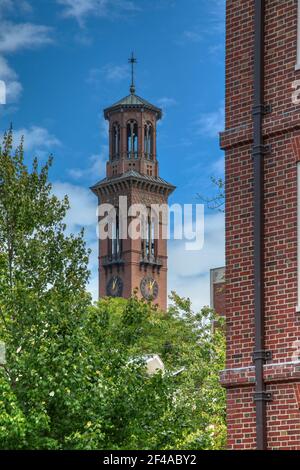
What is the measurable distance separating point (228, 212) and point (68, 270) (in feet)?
42.8

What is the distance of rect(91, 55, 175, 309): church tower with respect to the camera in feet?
459

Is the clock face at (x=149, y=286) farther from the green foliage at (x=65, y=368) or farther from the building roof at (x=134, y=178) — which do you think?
the green foliage at (x=65, y=368)

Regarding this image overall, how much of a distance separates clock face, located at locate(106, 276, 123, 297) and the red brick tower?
397 ft

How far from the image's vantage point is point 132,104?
15075 centimetres

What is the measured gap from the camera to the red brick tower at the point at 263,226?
14961mm

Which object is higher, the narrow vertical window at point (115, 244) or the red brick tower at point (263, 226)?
the narrow vertical window at point (115, 244)

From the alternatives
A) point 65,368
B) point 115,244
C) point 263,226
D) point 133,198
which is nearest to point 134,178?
point 133,198

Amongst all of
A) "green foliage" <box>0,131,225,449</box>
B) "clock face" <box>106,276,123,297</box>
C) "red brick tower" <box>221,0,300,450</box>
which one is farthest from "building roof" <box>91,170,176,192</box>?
"red brick tower" <box>221,0,300,450</box>

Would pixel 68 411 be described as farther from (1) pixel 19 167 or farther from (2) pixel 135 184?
(2) pixel 135 184

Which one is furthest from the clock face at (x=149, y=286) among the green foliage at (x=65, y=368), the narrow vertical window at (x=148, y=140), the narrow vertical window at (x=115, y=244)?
the green foliage at (x=65, y=368)

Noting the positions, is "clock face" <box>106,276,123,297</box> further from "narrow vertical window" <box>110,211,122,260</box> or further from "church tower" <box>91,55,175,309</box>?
"narrow vertical window" <box>110,211,122,260</box>

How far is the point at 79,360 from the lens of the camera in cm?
2012

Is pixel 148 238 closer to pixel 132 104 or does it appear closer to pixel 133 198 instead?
pixel 133 198
